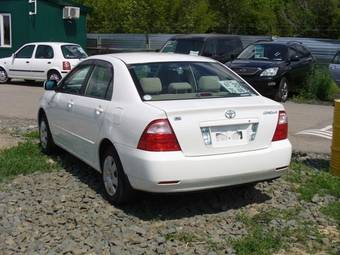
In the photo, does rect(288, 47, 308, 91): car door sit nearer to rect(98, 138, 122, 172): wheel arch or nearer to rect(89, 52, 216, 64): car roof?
rect(89, 52, 216, 64): car roof

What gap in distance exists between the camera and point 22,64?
20.2m

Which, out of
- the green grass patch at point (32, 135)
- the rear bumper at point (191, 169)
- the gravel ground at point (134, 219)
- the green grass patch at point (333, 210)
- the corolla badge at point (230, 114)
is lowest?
the green grass patch at point (32, 135)

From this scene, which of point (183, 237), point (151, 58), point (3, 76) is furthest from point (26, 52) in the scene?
point (183, 237)

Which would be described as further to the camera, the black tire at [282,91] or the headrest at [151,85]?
the black tire at [282,91]

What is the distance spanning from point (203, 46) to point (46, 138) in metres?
9.48

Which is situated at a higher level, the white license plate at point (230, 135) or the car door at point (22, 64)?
the white license plate at point (230, 135)

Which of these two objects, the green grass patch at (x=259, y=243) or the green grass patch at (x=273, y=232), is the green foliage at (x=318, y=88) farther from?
the green grass patch at (x=259, y=243)

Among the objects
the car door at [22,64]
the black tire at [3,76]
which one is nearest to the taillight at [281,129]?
the car door at [22,64]

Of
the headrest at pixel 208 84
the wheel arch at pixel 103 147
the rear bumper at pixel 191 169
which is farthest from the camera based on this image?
the headrest at pixel 208 84

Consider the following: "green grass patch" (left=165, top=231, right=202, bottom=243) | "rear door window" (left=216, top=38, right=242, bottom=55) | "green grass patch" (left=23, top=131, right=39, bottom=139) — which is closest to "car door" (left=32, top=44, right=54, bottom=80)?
"rear door window" (left=216, top=38, right=242, bottom=55)

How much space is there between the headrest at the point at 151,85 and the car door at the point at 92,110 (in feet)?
1.37

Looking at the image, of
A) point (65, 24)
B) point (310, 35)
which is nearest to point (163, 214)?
point (65, 24)

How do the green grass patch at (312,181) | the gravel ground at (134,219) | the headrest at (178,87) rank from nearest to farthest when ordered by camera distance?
1. the gravel ground at (134,219)
2. the headrest at (178,87)
3. the green grass patch at (312,181)

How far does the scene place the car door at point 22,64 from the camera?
65.7 ft
